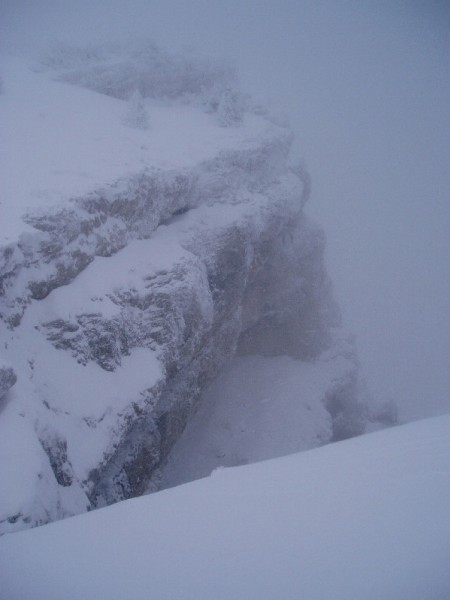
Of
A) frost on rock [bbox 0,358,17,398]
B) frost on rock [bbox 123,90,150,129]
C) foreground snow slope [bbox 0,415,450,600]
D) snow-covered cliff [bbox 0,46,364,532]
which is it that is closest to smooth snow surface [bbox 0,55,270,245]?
snow-covered cliff [bbox 0,46,364,532]

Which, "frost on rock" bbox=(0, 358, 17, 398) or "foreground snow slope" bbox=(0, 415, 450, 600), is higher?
"foreground snow slope" bbox=(0, 415, 450, 600)

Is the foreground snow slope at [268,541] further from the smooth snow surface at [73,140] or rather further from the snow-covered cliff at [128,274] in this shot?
the smooth snow surface at [73,140]

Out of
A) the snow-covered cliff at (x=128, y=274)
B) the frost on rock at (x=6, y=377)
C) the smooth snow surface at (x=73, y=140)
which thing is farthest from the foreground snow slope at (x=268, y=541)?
the smooth snow surface at (x=73, y=140)

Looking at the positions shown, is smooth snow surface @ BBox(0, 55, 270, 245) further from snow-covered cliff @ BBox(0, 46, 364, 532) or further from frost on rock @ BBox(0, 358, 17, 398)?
frost on rock @ BBox(0, 358, 17, 398)

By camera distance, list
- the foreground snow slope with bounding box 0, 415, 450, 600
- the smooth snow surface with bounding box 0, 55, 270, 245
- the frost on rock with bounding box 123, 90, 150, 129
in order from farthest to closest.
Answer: the frost on rock with bounding box 123, 90, 150, 129
the smooth snow surface with bounding box 0, 55, 270, 245
the foreground snow slope with bounding box 0, 415, 450, 600

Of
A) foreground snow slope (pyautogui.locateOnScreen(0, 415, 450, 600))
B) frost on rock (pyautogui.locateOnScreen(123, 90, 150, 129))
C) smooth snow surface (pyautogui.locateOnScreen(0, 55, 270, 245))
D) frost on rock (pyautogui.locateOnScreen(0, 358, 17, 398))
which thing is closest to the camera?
foreground snow slope (pyautogui.locateOnScreen(0, 415, 450, 600))

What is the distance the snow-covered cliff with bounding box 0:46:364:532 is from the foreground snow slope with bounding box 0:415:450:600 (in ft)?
9.15

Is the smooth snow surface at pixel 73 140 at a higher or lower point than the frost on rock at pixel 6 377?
higher

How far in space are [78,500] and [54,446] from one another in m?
1.23

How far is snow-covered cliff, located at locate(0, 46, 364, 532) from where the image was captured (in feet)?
23.1

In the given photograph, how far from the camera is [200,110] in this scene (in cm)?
1991

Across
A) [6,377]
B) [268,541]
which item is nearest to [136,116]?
[6,377]

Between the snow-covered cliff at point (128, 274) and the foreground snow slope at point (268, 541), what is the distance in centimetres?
279

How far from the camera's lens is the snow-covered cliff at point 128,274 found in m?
7.05
